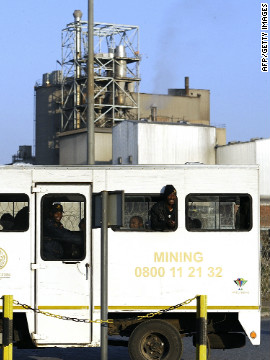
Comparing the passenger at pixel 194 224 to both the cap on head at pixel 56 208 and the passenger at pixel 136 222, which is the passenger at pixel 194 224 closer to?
the passenger at pixel 136 222

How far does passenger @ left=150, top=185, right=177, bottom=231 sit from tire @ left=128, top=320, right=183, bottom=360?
1372mm

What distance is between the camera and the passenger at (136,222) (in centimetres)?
1185

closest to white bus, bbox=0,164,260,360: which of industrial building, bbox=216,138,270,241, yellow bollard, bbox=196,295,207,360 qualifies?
yellow bollard, bbox=196,295,207,360

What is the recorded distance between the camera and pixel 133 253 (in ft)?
38.6

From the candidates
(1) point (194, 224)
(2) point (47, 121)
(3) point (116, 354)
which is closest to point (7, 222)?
(1) point (194, 224)

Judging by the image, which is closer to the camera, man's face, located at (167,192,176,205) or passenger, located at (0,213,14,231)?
man's face, located at (167,192,176,205)

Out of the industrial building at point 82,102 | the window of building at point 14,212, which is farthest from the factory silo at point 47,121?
the window of building at point 14,212

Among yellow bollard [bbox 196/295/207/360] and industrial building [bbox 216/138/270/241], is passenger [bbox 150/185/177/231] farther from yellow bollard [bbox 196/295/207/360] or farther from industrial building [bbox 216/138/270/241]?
industrial building [bbox 216/138/270/241]

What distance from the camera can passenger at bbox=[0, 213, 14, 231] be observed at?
38.6 feet

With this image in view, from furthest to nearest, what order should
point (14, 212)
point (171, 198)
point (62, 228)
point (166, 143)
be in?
point (166, 143), point (62, 228), point (14, 212), point (171, 198)

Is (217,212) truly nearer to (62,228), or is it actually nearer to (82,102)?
(62,228)

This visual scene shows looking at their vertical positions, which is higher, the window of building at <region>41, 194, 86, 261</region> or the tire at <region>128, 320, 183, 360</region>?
the window of building at <region>41, 194, 86, 261</region>

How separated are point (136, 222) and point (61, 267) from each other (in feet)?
4.07

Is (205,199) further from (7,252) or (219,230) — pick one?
(7,252)
